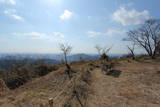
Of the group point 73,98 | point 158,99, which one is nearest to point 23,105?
point 73,98

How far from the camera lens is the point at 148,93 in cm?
639

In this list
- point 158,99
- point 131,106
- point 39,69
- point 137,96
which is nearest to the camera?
point 131,106

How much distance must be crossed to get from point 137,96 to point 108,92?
4.83ft

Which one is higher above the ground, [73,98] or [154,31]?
[154,31]

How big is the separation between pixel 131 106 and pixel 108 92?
1.83m

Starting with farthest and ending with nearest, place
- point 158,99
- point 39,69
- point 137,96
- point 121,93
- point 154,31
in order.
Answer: point 154,31, point 39,69, point 121,93, point 137,96, point 158,99

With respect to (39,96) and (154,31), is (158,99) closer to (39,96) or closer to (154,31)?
(39,96)

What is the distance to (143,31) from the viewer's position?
2802cm

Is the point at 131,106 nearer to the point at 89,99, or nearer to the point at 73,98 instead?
the point at 89,99

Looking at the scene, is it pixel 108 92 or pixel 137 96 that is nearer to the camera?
pixel 137 96

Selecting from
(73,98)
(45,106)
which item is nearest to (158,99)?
(73,98)

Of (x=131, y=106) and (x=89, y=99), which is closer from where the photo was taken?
(x=131, y=106)

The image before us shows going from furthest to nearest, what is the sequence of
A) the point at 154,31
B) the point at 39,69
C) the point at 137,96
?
the point at 154,31 < the point at 39,69 < the point at 137,96

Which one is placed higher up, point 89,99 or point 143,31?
point 143,31
